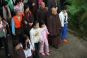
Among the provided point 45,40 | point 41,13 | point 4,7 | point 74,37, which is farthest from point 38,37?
point 74,37

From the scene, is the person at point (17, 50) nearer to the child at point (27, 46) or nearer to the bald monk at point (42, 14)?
the child at point (27, 46)

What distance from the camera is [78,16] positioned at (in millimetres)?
10086

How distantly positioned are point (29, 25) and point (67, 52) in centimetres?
189

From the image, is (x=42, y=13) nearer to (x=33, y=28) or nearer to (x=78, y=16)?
(x=33, y=28)

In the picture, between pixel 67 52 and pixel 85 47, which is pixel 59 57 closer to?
pixel 67 52

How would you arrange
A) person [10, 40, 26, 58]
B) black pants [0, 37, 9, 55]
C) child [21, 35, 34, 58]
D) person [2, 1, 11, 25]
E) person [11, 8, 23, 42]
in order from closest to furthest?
person [10, 40, 26, 58] → child [21, 35, 34, 58] → person [11, 8, 23, 42] → black pants [0, 37, 9, 55] → person [2, 1, 11, 25]

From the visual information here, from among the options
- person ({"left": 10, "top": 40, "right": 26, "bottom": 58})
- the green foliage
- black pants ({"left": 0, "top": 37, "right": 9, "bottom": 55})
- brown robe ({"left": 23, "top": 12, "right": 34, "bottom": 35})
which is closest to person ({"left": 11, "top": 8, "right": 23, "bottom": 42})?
brown robe ({"left": 23, "top": 12, "right": 34, "bottom": 35})

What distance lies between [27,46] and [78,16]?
4.07 meters

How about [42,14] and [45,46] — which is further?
[42,14]

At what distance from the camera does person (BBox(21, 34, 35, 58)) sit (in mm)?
6751

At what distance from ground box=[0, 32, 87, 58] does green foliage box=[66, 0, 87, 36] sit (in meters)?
0.63

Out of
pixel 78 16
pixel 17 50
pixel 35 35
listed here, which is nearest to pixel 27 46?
pixel 17 50

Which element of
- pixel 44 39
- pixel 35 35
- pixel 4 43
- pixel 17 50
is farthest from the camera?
pixel 44 39

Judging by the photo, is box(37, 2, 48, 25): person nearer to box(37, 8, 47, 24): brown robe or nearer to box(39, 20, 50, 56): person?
box(37, 8, 47, 24): brown robe
